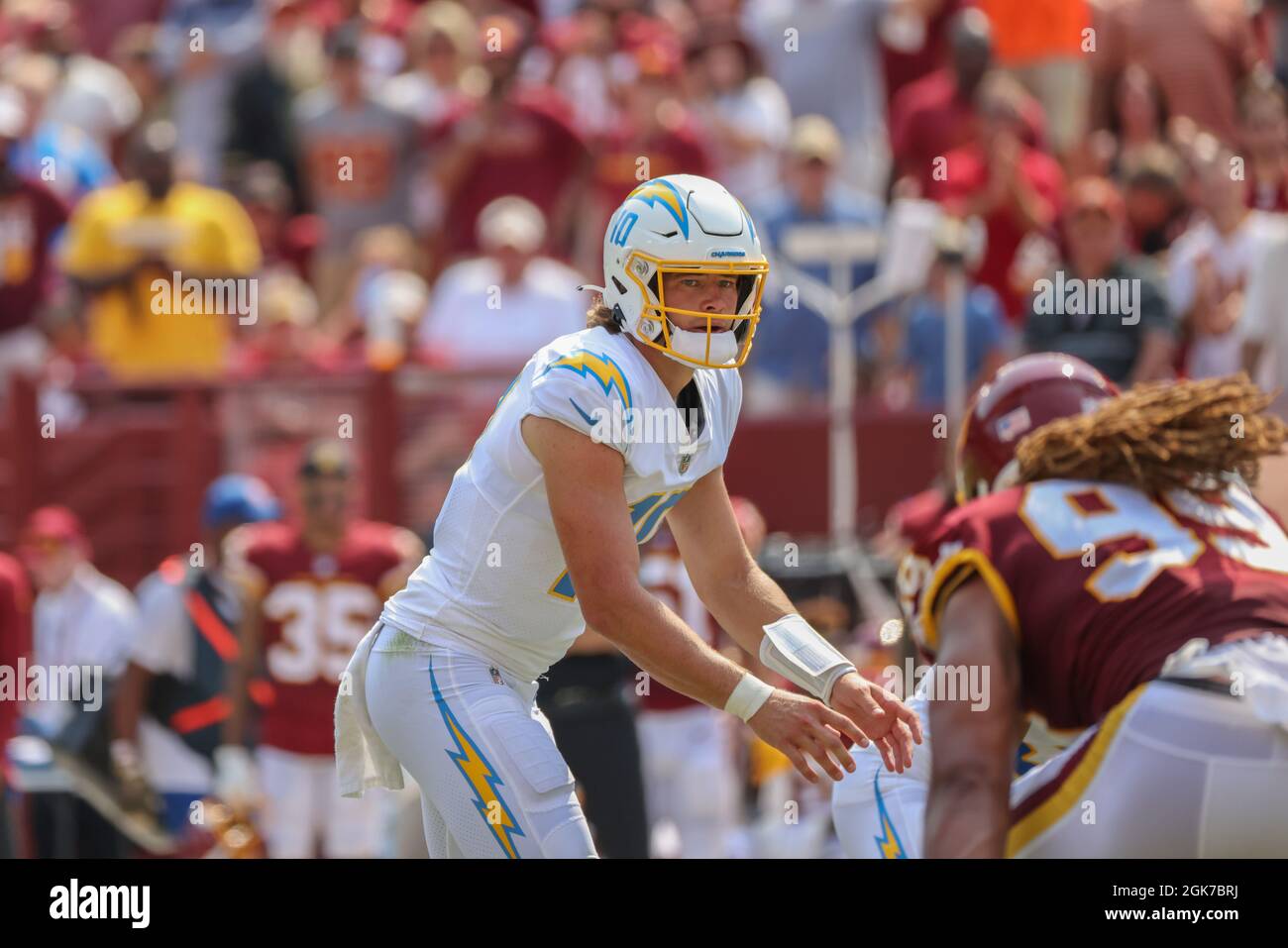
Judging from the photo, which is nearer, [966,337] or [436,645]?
[436,645]

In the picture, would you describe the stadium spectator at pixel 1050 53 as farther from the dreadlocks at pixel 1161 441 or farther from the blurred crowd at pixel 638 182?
the dreadlocks at pixel 1161 441

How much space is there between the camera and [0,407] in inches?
424

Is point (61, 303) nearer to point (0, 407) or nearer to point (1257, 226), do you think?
point (0, 407)

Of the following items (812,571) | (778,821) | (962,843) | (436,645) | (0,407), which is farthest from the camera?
(0,407)

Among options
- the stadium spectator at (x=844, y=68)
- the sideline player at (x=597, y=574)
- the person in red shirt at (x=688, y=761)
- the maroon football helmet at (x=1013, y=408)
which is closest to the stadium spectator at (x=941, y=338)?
the person in red shirt at (x=688, y=761)

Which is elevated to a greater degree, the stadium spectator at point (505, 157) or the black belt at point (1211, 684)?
the stadium spectator at point (505, 157)

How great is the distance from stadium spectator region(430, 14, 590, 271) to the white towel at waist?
6.87 meters

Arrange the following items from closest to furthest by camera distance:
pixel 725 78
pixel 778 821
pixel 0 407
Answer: pixel 778 821
pixel 0 407
pixel 725 78

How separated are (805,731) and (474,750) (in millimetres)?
762

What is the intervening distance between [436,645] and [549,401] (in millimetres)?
641

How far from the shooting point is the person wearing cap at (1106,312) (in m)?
8.91

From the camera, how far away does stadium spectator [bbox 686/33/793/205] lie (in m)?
11.5
